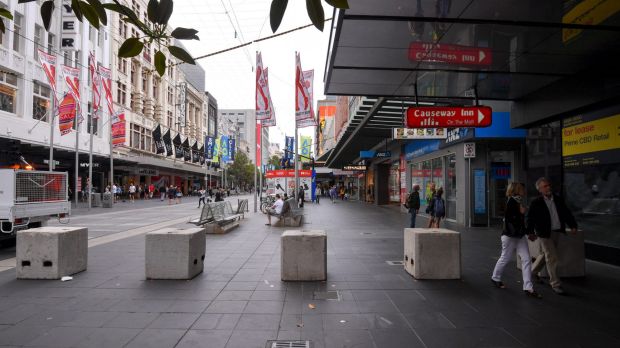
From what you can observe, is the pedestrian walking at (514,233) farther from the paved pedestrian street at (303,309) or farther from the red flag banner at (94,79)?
the red flag banner at (94,79)

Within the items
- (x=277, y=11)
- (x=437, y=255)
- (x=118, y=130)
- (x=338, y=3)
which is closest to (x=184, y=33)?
(x=277, y=11)

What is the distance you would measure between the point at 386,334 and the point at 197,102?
7659 centimetres

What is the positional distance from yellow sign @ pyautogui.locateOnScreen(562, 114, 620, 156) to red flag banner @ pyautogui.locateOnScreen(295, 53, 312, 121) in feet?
29.5

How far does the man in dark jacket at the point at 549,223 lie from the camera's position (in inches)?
250

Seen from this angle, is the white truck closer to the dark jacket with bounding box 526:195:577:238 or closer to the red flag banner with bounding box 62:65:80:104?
the dark jacket with bounding box 526:195:577:238

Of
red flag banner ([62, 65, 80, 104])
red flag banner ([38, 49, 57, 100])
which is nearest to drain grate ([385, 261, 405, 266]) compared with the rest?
red flag banner ([38, 49, 57, 100])

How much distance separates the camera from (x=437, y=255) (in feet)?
23.3

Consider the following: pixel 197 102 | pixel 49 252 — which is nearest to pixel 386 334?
pixel 49 252

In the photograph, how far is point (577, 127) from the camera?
31.4 ft

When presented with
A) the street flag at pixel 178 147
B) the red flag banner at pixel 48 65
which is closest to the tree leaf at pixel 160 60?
the red flag banner at pixel 48 65

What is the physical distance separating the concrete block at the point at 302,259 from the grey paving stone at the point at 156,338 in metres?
2.55

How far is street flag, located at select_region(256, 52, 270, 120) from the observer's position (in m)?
17.4

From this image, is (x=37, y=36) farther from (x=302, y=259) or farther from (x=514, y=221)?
(x=514, y=221)

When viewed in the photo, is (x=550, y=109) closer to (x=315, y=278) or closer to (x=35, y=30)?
(x=315, y=278)
